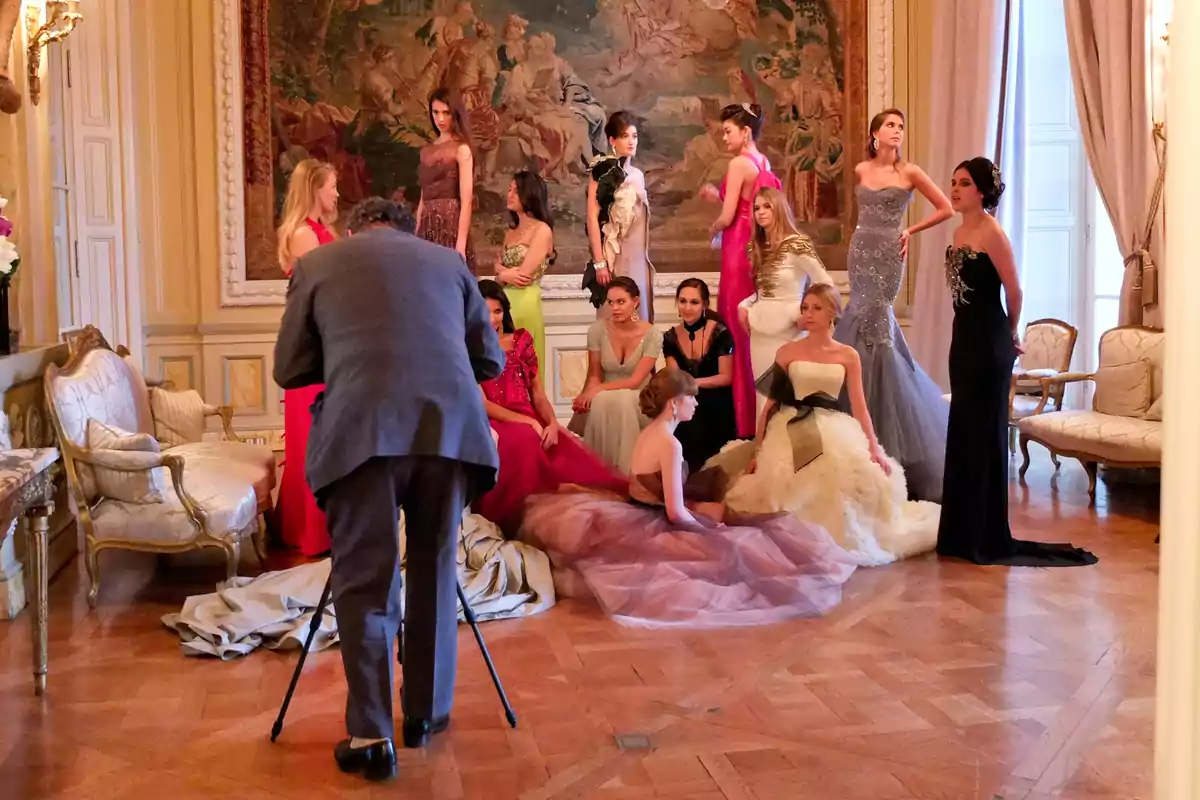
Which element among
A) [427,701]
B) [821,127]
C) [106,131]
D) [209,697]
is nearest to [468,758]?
[427,701]

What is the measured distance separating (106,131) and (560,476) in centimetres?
412

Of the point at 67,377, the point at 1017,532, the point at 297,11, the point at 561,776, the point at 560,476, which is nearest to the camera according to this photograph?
the point at 561,776

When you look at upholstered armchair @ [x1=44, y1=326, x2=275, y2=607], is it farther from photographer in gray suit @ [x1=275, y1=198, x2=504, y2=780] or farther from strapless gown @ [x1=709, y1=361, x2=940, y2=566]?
strapless gown @ [x1=709, y1=361, x2=940, y2=566]

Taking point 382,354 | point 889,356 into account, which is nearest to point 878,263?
point 889,356

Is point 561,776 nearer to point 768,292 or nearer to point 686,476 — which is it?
point 686,476

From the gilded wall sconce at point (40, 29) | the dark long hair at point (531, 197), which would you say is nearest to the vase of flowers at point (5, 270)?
the gilded wall sconce at point (40, 29)

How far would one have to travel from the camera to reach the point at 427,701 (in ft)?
12.0

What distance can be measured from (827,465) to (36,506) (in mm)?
3371

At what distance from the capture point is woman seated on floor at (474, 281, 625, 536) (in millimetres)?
5910

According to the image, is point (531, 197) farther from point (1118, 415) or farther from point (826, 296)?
point (1118, 415)

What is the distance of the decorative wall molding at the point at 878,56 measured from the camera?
10.0 meters

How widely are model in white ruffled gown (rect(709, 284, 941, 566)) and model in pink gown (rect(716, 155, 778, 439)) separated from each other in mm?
700

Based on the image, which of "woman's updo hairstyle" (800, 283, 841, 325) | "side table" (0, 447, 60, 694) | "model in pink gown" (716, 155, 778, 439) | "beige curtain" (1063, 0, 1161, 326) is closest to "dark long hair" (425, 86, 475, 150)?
"model in pink gown" (716, 155, 778, 439)

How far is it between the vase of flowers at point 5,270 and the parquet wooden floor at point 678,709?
1.29m
